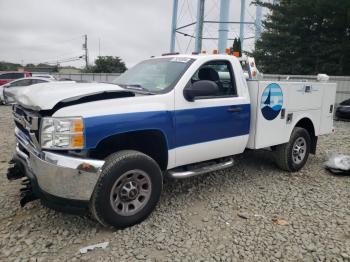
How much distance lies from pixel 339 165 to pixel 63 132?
15.1 ft

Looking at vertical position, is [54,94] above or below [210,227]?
above

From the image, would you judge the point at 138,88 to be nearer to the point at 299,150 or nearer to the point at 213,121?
the point at 213,121

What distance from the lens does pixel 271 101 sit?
4812 mm

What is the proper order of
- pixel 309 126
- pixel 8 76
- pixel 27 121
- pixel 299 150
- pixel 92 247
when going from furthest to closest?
pixel 8 76 < pixel 309 126 < pixel 299 150 < pixel 27 121 < pixel 92 247

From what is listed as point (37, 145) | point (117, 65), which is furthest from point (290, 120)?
point (117, 65)

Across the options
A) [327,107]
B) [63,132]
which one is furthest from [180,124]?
[327,107]

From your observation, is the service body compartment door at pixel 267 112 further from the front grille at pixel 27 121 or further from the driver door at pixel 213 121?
the front grille at pixel 27 121

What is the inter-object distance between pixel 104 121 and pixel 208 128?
145 cm

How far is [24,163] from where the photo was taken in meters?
3.58

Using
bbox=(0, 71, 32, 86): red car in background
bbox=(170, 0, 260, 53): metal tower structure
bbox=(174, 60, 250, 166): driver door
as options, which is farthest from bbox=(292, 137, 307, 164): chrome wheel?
bbox=(0, 71, 32, 86): red car in background

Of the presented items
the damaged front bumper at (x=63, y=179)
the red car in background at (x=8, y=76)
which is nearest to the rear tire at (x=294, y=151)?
the damaged front bumper at (x=63, y=179)

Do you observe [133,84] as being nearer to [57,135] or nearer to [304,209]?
[57,135]

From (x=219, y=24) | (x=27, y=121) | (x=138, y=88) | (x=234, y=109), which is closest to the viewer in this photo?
(x=27, y=121)

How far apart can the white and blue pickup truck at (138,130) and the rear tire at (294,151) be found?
0.99ft
